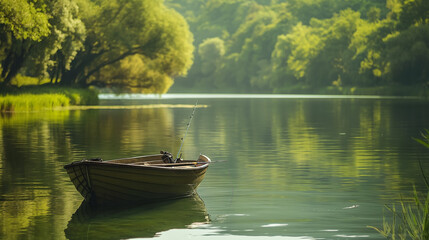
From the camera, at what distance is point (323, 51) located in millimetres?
129625

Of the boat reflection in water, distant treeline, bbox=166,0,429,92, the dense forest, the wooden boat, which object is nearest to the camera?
the boat reflection in water

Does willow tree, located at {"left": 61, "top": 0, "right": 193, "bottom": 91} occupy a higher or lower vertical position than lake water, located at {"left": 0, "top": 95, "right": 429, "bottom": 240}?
higher

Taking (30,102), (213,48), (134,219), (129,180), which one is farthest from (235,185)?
(213,48)

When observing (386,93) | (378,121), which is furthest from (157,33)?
(386,93)

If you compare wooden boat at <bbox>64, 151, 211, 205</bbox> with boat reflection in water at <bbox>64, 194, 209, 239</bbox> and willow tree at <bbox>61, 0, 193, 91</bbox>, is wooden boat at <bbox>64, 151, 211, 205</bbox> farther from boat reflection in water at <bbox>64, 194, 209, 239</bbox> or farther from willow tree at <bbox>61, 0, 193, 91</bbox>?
willow tree at <bbox>61, 0, 193, 91</bbox>

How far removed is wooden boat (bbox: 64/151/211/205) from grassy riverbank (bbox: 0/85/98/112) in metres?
40.3

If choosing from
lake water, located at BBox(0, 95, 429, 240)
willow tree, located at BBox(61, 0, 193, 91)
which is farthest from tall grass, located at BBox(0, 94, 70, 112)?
lake water, located at BBox(0, 95, 429, 240)

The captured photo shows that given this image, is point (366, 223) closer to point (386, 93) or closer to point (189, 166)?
point (189, 166)

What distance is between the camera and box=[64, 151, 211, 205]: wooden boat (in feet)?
50.5

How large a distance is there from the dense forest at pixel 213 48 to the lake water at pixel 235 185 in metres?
18.9

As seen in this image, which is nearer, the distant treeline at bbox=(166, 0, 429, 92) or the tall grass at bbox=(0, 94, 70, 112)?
the tall grass at bbox=(0, 94, 70, 112)

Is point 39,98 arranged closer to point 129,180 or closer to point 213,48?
point 129,180

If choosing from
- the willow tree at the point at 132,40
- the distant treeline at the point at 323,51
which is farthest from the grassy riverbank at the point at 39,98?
the distant treeline at the point at 323,51

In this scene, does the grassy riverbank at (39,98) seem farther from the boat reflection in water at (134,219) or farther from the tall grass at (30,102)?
the boat reflection in water at (134,219)
